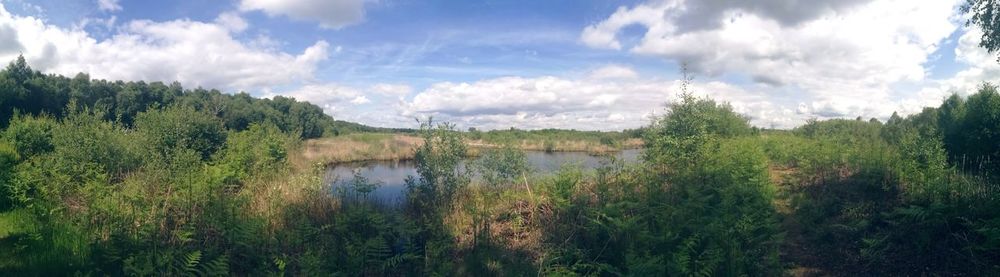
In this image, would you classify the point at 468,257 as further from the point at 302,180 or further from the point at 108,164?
the point at 108,164

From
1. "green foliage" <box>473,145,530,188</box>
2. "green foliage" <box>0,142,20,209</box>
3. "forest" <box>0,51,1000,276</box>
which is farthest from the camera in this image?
"green foliage" <box>473,145,530,188</box>

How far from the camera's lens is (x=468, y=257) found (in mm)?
8258

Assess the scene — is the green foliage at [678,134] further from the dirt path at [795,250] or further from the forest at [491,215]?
the dirt path at [795,250]

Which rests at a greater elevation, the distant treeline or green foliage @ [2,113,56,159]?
the distant treeline

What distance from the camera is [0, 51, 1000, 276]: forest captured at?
7.09m

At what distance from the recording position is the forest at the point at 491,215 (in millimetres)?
7086

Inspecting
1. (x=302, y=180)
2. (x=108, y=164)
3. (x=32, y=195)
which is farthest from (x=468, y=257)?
(x=108, y=164)

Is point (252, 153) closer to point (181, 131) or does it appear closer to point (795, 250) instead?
point (181, 131)

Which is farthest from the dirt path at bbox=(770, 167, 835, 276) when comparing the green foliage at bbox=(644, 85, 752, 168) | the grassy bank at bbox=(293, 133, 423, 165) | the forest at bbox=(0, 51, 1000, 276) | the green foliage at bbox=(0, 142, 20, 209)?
the grassy bank at bbox=(293, 133, 423, 165)

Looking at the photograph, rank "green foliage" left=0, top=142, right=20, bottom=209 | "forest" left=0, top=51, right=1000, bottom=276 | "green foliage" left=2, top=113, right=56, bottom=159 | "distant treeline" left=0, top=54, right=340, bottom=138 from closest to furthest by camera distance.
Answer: "forest" left=0, top=51, right=1000, bottom=276 → "green foliage" left=0, top=142, right=20, bottom=209 → "green foliage" left=2, top=113, right=56, bottom=159 → "distant treeline" left=0, top=54, right=340, bottom=138

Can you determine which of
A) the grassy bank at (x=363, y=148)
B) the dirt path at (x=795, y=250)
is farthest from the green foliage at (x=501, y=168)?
the grassy bank at (x=363, y=148)

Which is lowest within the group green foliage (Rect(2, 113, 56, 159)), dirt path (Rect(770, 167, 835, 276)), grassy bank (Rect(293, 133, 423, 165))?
dirt path (Rect(770, 167, 835, 276))

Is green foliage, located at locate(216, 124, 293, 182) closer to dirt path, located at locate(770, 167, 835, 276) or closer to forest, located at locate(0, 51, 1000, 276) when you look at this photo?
forest, located at locate(0, 51, 1000, 276)

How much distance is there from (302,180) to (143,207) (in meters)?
2.82
